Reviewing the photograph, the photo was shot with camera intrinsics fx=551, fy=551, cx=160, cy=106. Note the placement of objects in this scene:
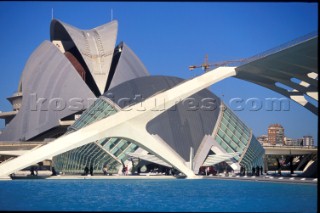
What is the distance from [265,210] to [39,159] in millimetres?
16583

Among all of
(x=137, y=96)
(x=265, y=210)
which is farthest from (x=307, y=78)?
(x=265, y=210)

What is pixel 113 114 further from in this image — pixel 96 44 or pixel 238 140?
pixel 96 44

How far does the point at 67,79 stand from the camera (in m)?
66.1

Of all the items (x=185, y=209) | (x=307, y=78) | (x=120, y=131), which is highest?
(x=307, y=78)

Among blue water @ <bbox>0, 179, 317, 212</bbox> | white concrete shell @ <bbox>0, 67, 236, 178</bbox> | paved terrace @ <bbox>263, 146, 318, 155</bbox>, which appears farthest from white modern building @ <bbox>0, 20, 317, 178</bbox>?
paved terrace @ <bbox>263, 146, 318, 155</bbox>

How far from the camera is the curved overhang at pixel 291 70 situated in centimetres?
2894

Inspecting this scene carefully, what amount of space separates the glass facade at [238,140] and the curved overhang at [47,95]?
2710 centimetres

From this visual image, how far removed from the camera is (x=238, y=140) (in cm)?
4162

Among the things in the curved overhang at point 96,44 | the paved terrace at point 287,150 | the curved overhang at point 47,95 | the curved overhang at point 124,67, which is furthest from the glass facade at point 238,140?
the paved terrace at point 287,150

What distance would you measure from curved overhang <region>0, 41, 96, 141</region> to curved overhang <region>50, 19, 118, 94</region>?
8.93 ft

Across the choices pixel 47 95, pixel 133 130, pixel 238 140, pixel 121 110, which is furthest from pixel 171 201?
pixel 47 95

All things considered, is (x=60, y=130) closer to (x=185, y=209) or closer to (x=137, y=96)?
(x=137, y=96)

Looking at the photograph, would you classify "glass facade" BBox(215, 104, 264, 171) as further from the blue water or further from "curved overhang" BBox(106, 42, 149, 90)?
"curved overhang" BBox(106, 42, 149, 90)

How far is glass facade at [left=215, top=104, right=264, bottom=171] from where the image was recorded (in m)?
40.8
